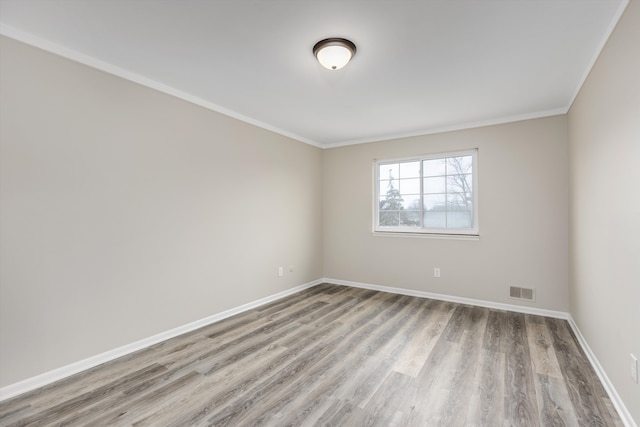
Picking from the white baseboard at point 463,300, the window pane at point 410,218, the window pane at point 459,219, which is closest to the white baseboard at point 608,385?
the white baseboard at point 463,300

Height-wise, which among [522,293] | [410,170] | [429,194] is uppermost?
[410,170]

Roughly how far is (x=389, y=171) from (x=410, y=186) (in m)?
0.43

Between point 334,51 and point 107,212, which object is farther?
point 107,212

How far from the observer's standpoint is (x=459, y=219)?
426 cm

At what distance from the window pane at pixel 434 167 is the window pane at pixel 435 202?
0.33 metres

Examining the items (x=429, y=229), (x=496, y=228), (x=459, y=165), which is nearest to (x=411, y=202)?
(x=429, y=229)

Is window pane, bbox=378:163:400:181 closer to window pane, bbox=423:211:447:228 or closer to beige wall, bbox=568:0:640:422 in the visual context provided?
window pane, bbox=423:211:447:228

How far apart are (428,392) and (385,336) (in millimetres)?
969

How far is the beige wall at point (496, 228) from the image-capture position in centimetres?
361

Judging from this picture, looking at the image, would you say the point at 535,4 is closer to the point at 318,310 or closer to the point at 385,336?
the point at 385,336

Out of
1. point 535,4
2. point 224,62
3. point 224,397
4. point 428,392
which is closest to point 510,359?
point 428,392

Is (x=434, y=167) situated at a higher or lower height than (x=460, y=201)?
higher

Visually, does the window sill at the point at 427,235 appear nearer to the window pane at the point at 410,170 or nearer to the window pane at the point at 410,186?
the window pane at the point at 410,186

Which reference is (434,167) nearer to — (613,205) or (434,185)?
(434,185)
